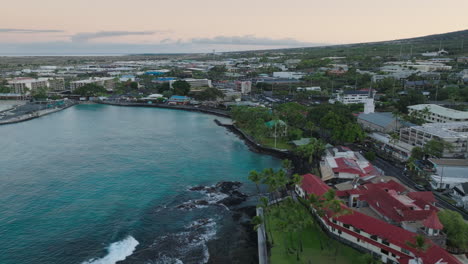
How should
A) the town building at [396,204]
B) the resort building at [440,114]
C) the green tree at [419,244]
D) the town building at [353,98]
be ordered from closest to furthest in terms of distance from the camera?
the green tree at [419,244]
the town building at [396,204]
the resort building at [440,114]
the town building at [353,98]

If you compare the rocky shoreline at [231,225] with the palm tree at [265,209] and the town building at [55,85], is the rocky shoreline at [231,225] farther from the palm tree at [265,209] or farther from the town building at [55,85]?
the town building at [55,85]

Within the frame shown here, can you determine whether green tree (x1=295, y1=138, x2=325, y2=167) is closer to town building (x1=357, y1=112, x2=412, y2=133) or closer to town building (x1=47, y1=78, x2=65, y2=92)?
town building (x1=357, y1=112, x2=412, y2=133)

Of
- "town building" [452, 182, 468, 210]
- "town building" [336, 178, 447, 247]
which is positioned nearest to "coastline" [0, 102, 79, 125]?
"town building" [336, 178, 447, 247]

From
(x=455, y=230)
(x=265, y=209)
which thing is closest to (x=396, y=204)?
(x=455, y=230)

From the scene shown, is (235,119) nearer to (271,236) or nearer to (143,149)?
(143,149)

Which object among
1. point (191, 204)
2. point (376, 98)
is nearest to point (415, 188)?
point (191, 204)

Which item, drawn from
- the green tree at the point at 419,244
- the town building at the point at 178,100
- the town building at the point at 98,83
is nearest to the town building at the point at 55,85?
the town building at the point at 98,83

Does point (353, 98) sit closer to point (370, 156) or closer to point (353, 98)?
point (353, 98)
